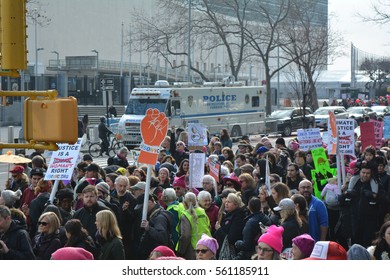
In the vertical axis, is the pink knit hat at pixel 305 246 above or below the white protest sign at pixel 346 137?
below

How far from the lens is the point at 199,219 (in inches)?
393

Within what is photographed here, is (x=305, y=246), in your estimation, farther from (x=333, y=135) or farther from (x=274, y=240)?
(x=333, y=135)

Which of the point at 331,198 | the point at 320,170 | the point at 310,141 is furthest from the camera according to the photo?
the point at 310,141

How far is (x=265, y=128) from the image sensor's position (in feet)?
149

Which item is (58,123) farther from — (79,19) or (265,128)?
(79,19)

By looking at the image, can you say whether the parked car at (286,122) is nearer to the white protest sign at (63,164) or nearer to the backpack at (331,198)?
the white protest sign at (63,164)

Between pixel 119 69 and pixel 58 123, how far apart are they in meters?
75.7

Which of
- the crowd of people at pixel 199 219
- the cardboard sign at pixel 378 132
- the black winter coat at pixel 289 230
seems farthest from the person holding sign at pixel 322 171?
the black winter coat at pixel 289 230

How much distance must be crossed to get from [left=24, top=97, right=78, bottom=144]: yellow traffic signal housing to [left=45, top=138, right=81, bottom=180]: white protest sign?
6.41 m

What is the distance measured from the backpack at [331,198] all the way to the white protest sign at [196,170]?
1.98 metres

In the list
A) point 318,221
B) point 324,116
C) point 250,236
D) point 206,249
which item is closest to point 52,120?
point 206,249

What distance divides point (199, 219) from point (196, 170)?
363 centimetres

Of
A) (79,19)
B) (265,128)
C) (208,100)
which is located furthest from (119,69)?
(208,100)

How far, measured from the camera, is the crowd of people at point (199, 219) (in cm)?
796
